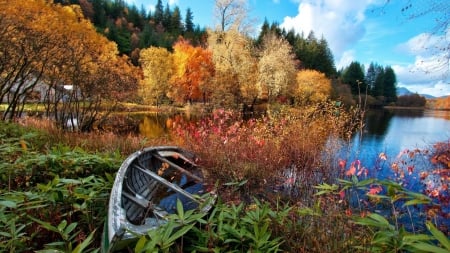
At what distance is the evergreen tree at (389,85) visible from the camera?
58.5 m

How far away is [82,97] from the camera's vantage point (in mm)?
11703

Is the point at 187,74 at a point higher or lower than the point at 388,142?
higher

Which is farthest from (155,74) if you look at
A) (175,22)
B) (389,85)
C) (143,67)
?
(389,85)

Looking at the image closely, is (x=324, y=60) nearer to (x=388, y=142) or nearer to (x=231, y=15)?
(x=231, y=15)

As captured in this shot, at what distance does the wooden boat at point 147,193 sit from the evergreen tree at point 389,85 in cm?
6318

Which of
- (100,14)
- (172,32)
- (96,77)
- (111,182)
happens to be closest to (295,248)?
(111,182)

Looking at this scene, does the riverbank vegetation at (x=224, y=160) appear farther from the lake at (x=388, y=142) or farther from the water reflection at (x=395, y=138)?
the water reflection at (x=395, y=138)

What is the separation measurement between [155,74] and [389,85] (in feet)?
175

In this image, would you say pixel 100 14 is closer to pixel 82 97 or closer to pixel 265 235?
pixel 82 97

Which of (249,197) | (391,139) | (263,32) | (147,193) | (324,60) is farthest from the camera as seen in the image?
(263,32)

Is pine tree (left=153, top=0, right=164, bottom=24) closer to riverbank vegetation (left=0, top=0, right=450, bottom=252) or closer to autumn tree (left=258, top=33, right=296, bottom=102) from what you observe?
riverbank vegetation (left=0, top=0, right=450, bottom=252)

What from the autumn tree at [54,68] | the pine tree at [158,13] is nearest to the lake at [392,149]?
the autumn tree at [54,68]

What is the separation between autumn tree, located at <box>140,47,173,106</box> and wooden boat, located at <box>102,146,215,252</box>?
22.7 meters

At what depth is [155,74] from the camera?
94.5ft
